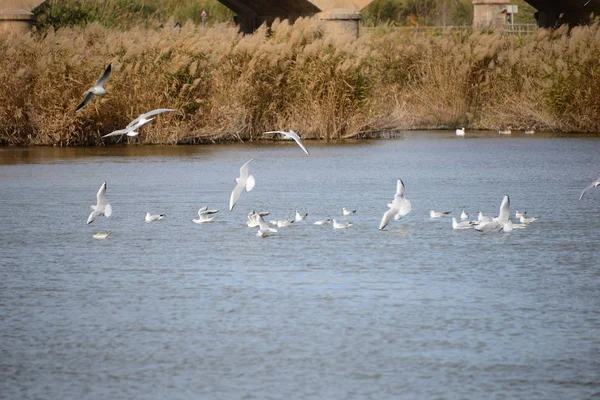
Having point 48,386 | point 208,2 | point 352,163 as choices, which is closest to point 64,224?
point 48,386

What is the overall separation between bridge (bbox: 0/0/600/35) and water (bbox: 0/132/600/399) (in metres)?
14.0

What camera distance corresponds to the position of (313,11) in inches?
1310

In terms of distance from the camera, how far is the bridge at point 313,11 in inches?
1097

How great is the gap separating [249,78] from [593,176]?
24.8 ft

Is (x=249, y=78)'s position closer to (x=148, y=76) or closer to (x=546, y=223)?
(x=148, y=76)

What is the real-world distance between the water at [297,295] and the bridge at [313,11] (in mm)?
13959

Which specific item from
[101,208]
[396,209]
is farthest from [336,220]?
[101,208]

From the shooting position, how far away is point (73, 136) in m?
20.1

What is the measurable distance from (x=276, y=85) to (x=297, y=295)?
44.6ft

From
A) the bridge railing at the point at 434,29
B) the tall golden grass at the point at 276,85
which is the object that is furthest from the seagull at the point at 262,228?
the bridge railing at the point at 434,29

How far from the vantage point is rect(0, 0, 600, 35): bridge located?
91.4 ft

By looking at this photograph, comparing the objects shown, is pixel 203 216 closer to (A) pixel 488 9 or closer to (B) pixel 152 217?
(B) pixel 152 217

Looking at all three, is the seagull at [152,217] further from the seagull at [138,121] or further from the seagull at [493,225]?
the seagull at [493,225]

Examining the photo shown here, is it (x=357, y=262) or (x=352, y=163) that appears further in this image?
(x=352, y=163)
